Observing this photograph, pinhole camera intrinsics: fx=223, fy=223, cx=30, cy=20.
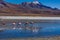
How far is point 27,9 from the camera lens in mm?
13469

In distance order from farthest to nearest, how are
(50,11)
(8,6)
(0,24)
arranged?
1. (50,11)
2. (8,6)
3. (0,24)

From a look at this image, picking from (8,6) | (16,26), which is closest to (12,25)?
(16,26)

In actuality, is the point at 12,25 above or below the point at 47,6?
below

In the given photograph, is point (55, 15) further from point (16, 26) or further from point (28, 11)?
point (16, 26)

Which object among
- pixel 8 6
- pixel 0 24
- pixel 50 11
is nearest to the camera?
pixel 0 24

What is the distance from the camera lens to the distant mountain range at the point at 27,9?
12961 millimetres

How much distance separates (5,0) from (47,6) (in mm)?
2584

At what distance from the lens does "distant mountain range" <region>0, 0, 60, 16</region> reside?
13.0 metres

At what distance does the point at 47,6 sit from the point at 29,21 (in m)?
1.48

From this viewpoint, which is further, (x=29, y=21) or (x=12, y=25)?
A: (x=29, y=21)

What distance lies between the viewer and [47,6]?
13602 millimetres

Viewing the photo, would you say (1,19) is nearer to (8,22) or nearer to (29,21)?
(8,22)

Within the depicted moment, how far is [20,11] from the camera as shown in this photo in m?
13.4

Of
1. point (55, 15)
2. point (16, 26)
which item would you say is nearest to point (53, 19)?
point (55, 15)
